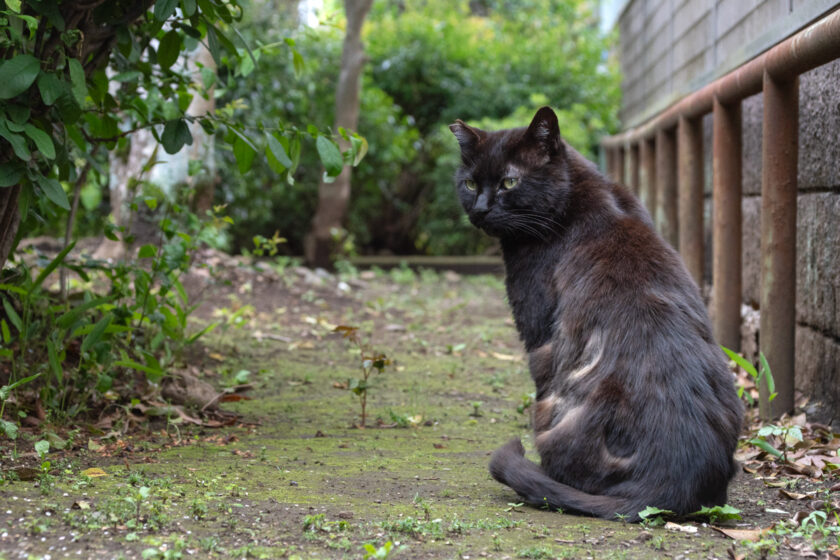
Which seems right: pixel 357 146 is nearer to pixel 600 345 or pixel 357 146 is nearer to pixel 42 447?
pixel 600 345

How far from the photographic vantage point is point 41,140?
8.69ft

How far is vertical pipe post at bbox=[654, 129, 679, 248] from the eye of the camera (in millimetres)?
6145

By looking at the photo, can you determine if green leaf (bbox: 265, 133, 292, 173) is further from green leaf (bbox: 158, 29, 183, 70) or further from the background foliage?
the background foliage

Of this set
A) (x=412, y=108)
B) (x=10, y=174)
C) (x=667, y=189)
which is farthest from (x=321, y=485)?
(x=412, y=108)

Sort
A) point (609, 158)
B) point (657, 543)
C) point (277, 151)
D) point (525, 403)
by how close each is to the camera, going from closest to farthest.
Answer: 1. point (657, 543)
2. point (277, 151)
3. point (525, 403)
4. point (609, 158)

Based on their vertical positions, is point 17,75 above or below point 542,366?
above

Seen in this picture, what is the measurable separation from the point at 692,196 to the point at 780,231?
1.70m

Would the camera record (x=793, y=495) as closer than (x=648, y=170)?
Yes

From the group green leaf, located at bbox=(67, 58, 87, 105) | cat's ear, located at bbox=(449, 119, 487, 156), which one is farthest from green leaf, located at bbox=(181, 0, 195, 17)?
cat's ear, located at bbox=(449, 119, 487, 156)

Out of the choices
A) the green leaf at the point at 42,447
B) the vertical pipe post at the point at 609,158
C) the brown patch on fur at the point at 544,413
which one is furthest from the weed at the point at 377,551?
the vertical pipe post at the point at 609,158

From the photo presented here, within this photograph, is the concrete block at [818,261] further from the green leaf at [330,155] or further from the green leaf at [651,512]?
the green leaf at [330,155]

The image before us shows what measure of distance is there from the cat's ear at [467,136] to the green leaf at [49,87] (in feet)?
4.73

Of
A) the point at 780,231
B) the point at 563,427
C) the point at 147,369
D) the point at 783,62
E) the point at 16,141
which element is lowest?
the point at 563,427

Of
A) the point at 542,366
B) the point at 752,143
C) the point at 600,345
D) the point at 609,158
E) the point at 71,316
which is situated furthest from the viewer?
the point at 609,158
